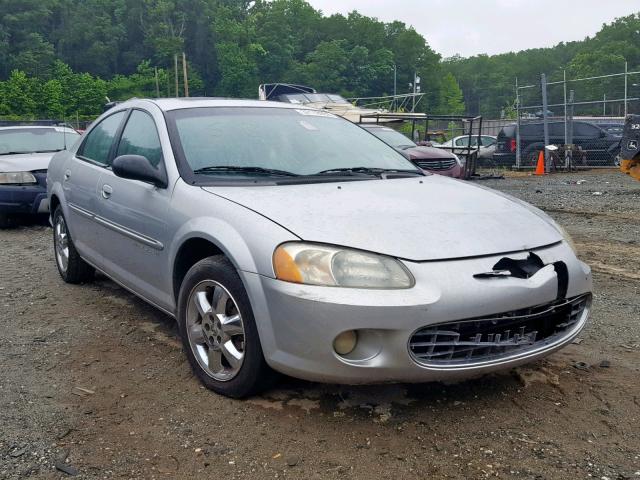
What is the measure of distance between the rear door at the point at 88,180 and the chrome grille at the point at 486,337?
2675mm

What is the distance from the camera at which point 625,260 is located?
6.23 meters

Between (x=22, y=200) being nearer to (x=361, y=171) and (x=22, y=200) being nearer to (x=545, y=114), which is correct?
(x=361, y=171)

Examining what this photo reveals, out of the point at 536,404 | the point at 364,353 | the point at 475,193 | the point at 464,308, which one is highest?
the point at 475,193

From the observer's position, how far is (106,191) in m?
4.27

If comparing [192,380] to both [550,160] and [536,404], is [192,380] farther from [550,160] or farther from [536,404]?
[550,160]

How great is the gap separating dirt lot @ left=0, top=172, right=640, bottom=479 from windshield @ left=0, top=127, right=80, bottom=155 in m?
5.75

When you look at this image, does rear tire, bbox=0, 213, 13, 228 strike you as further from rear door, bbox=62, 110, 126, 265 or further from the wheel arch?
the wheel arch

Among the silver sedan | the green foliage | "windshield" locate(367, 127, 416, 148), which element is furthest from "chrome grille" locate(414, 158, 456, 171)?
the green foliage

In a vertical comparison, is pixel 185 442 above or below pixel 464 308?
below

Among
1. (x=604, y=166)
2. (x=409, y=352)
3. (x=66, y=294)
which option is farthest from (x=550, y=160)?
(x=409, y=352)

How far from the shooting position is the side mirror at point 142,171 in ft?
11.8

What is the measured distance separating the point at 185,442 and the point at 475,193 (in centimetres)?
198

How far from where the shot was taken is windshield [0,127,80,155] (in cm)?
938

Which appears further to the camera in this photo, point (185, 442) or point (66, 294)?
point (66, 294)
